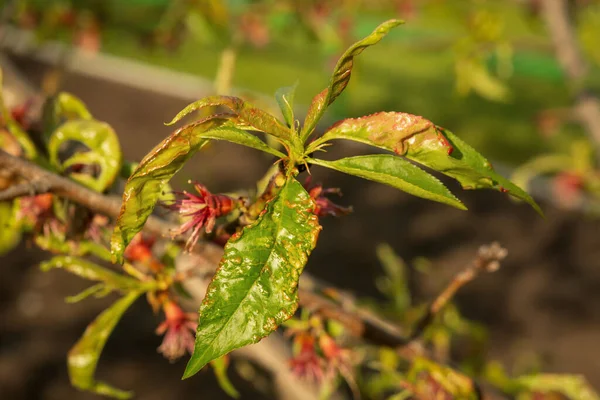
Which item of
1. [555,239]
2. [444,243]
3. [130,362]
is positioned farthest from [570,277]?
[130,362]

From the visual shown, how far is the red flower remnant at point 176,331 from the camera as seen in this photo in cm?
91

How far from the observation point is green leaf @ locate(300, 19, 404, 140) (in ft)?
1.80

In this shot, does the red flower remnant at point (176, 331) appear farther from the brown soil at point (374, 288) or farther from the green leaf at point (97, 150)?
the brown soil at point (374, 288)

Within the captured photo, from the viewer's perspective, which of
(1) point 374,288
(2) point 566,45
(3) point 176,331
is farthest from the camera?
(1) point 374,288

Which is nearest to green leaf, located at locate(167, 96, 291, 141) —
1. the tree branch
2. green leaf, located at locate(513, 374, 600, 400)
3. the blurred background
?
the blurred background

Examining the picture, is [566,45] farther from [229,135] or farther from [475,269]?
[229,135]

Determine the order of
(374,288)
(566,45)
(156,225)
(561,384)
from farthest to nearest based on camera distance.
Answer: (374,288) → (566,45) → (561,384) → (156,225)

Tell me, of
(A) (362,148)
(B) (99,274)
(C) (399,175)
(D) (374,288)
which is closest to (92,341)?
(B) (99,274)

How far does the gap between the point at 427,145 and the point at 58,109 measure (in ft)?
2.08

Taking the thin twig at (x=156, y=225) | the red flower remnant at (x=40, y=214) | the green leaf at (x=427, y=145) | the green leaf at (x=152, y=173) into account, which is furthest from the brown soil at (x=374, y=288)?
the green leaf at (x=152, y=173)

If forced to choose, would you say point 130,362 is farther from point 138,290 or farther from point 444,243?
point 138,290

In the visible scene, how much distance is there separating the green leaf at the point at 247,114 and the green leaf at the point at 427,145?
0.06 metres

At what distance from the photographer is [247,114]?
603mm

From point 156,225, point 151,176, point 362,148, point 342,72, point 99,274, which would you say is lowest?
point 362,148
